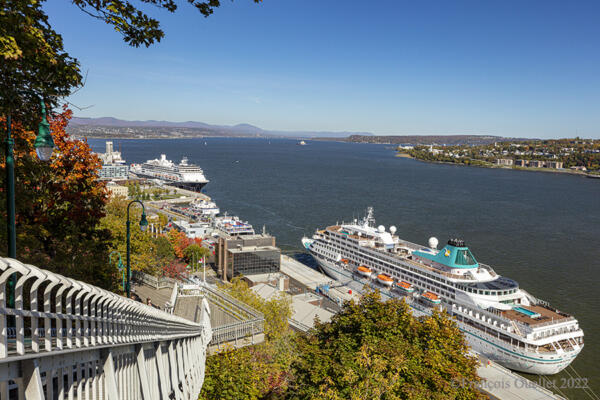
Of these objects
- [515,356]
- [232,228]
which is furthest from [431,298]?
[232,228]

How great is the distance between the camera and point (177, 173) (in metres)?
89.1

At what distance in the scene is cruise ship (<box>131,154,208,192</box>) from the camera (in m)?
85.7

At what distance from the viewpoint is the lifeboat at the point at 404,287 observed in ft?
100

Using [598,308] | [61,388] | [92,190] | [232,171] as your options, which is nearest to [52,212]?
[92,190]

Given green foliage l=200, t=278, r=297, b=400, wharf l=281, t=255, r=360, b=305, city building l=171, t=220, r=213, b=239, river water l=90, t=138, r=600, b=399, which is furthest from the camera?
city building l=171, t=220, r=213, b=239

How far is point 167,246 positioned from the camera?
3173 cm

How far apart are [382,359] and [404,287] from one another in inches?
847

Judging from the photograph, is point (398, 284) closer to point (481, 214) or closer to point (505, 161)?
point (481, 214)

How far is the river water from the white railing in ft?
78.7

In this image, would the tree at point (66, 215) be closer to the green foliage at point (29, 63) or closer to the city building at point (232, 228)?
the green foliage at point (29, 63)

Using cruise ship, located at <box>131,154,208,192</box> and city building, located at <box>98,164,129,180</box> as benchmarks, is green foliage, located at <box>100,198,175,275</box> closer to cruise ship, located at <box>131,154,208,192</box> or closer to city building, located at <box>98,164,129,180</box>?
cruise ship, located at <box>131,154,208,192</box>

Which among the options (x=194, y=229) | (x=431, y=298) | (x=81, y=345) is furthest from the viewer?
(x=194, y=229)

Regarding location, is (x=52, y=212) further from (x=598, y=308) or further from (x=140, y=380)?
(x=598, y=308)

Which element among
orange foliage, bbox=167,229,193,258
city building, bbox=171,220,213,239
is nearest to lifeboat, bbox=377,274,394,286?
orange foliage, bbox=167,229,193,258
